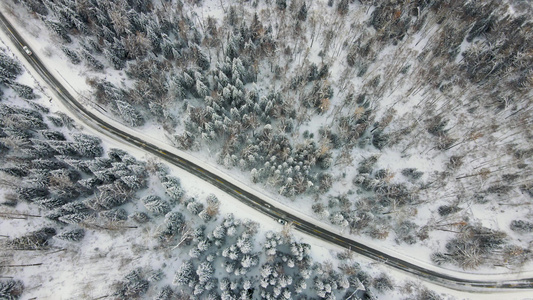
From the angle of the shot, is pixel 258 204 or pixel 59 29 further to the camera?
pixel 59 29

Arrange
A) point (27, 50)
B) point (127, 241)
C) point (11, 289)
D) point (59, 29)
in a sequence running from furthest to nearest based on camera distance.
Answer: point (27, 50) → point (59, 29) → point (127, 241) → point (11, 289)

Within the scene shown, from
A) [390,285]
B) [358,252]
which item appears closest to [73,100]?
[358,252]

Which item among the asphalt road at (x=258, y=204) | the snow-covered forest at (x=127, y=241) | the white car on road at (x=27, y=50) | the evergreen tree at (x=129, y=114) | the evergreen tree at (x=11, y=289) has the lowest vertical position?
the evergreen tree at (x=11, y=289)

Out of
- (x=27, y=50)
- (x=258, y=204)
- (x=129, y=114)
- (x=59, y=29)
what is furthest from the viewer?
(x=27, y=50)

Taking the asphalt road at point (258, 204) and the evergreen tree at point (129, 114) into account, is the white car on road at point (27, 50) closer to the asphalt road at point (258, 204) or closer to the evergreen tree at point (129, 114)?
the asphalt road at point (258, 204)

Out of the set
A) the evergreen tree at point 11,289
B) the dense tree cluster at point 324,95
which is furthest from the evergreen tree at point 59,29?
the evergreen tree at point 11,289

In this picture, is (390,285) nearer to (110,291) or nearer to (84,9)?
(110,291)

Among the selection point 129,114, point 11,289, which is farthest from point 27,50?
point 11,289

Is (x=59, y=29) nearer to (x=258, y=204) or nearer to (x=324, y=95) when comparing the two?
(x=258, y=204)

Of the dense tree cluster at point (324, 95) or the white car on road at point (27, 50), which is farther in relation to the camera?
the white car on road at point (27, 50)
